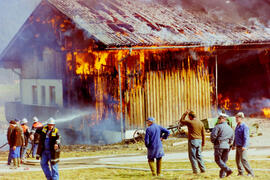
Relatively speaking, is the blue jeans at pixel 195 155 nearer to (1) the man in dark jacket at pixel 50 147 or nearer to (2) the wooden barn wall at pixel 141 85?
(1) the man in dark jacket at pixel 50 147

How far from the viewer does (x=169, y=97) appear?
2184 centimetres

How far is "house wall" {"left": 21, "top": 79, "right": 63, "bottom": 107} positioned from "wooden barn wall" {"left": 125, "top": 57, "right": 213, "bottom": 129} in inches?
212

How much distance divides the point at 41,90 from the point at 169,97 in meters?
9.09

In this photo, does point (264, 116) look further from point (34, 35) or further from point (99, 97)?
point (34, 35)

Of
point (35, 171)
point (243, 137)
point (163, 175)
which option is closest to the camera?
point (243, 137)

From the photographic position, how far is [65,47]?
74.9 feet

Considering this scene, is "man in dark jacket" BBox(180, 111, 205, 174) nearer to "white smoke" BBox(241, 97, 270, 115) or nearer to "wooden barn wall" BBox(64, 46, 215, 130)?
"wooden barn wall" BBox(64, 46, 215, 130)

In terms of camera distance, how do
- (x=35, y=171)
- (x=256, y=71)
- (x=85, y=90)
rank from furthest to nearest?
(x=256, y=71) < (x=85, y=90) < (x=35, y=171)

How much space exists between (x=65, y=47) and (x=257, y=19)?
12683 millimetres

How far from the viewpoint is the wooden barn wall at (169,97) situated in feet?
67.9

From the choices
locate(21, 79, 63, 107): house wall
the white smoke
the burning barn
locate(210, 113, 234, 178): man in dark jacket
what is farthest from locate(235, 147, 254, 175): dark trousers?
the white smoke

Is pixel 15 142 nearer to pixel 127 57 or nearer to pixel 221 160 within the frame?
pixel 221 160

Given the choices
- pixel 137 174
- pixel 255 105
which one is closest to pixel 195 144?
pixel 137 174

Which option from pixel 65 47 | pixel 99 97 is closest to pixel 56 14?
pixel 65 47
